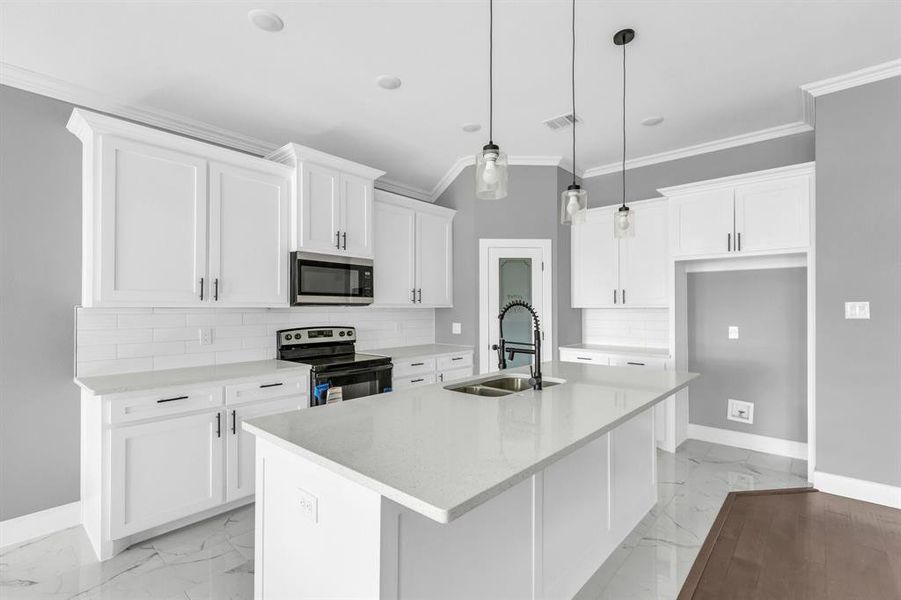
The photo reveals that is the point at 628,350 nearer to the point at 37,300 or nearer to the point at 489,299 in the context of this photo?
the point at 489,299

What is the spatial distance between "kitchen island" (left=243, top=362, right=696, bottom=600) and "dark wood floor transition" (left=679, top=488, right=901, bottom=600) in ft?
2.16

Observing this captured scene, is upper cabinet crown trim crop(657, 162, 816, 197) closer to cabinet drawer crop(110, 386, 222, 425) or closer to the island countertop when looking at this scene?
the island countertop

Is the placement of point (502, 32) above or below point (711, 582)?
above

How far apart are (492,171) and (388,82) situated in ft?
5.25

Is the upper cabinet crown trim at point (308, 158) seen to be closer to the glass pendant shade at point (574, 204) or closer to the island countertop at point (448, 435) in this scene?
the glass pendant shade at point (574, 204)

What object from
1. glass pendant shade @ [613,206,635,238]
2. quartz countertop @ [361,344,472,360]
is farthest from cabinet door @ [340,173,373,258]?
glass pendant shade @ [613,206,635,238]

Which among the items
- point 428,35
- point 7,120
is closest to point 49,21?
point 7,120

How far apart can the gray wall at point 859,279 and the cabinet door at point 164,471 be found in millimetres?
4207

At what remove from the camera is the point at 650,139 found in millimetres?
4105

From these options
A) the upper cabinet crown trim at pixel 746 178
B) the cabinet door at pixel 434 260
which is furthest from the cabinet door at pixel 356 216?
the upper cabinet crown trim at pixel 746 178

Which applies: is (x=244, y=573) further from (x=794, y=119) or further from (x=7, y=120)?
(x=794, y=119)

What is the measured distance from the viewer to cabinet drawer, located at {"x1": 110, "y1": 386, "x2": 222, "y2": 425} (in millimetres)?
2365

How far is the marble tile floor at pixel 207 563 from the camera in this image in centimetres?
210

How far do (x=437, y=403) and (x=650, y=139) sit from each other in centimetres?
351
